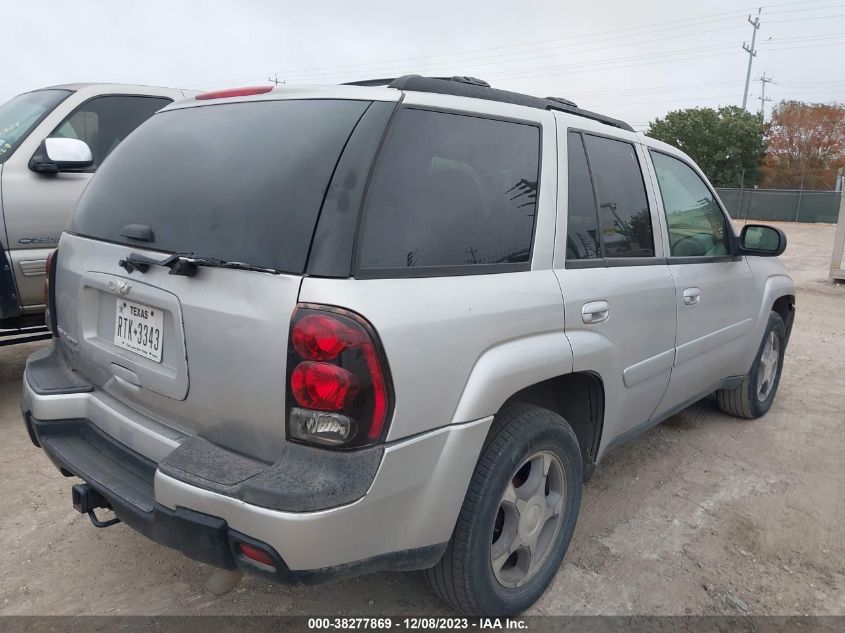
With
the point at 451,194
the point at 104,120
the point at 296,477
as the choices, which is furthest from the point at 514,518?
the point at 104,120

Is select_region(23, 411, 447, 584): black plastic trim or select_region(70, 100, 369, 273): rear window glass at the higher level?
select_region(70, 100, 369, 273): rear window glass

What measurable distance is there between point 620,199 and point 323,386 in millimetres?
1806

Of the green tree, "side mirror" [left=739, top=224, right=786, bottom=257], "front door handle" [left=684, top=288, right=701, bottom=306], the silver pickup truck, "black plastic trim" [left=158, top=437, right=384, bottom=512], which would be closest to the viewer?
"black plastic trim" [left=158, top=437, right=384, bottom=512]

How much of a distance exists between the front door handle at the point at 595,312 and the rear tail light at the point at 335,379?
1.03 meters

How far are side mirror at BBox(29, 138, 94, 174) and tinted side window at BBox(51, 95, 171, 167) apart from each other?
13.3 inches

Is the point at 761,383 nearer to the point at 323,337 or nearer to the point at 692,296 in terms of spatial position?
the point at 692,296

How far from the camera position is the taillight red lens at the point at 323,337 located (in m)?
1.63

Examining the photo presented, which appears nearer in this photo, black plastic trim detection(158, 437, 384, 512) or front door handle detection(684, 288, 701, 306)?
black plastic trim detection(158, 437, 384, 512)

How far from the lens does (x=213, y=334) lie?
5.83 feet

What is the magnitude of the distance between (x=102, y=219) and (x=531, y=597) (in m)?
2.14

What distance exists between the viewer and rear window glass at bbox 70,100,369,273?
178 cm

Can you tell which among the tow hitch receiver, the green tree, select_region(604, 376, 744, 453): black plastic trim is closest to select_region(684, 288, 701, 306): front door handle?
select_region(604, 376, 744, 453): black plastic trim

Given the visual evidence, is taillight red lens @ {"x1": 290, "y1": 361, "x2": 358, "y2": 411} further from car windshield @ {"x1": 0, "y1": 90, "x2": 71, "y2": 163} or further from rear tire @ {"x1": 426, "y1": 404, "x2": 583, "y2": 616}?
car windshield @ {"x1": 0, "y1": 90, "x2": 71, "y2": 163}

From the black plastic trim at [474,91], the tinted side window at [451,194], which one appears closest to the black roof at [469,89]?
the black plastic trim at [474,91]
